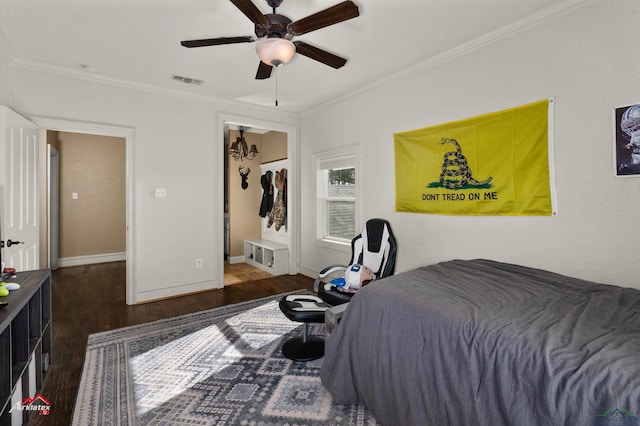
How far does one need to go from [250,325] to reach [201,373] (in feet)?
2.79

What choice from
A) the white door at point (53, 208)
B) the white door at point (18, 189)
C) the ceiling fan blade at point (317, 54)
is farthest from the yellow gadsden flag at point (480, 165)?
the white door at point (53, 208)

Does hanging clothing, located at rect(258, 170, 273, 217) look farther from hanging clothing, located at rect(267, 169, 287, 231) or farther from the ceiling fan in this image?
the ceiling fan

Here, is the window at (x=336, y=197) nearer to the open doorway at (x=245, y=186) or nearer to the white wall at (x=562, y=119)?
the white wall at (x=562, y=119)

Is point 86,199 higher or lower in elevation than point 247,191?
lower

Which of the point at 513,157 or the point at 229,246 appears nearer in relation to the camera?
the point at 513,157

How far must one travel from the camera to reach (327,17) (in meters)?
1.89

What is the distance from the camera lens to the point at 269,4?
Answer: 212 cm

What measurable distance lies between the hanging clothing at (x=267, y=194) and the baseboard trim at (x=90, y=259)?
9.92 ft

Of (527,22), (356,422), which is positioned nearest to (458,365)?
(356,422)

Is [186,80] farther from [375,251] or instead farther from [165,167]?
[375,251]

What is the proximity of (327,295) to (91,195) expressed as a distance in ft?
18.2

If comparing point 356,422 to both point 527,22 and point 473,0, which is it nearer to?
point 473,0

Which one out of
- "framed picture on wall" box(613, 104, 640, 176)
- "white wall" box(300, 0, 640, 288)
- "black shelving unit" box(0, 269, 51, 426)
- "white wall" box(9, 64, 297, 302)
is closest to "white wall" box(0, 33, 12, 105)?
"white wall" box(9, 64, 297, 302)

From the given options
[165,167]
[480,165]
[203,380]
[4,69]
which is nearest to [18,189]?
[4,69]
